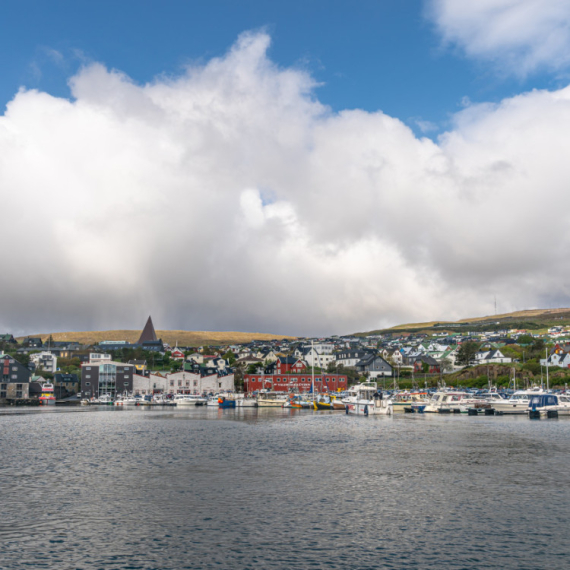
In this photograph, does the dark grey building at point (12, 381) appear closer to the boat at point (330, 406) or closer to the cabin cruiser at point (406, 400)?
the boat at point (330, 406)

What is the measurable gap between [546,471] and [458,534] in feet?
60.0

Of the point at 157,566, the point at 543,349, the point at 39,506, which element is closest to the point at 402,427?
the point at 39,506

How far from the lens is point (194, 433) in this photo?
68.6 metres

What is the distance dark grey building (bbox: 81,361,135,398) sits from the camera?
18988 centimetres

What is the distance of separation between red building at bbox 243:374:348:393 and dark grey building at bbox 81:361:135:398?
40883 mm

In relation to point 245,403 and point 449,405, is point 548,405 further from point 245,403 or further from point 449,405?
point 245,403

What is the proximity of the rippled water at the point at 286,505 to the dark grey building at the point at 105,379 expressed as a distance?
138284 mm

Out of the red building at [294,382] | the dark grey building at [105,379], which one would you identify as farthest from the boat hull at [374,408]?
the dark grey building at [105,379]

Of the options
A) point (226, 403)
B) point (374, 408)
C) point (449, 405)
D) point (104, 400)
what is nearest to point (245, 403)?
point (226, 403)

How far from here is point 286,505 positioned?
28.9 m

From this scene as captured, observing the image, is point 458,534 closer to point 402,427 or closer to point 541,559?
point 541,559

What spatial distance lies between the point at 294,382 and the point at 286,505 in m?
159

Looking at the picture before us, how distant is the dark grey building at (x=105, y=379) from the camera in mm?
189875

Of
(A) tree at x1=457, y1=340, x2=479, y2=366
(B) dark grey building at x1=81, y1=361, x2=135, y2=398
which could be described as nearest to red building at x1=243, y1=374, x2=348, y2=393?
(B) dark grey building at x1=81, y1=361, x2=135, y2=398
